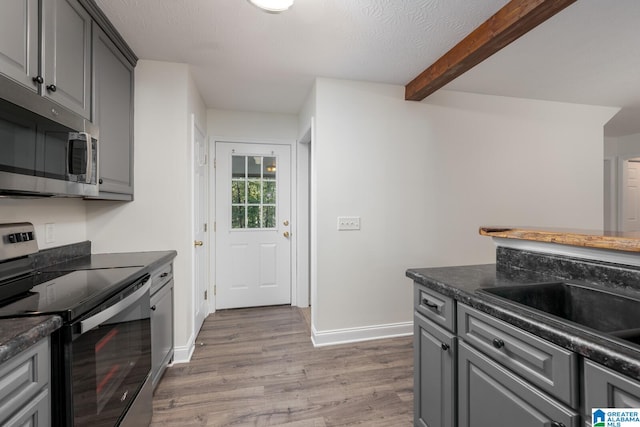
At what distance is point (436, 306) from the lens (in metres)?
1.37

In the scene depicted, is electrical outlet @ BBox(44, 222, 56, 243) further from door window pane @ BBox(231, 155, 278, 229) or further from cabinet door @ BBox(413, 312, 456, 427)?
cabinet door @ BBox(413, 312, 456, 427)

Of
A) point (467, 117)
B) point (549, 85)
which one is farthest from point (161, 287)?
point (549, 85)

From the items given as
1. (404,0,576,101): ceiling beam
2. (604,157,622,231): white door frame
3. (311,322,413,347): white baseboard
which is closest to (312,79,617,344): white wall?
(311,322,413,347): white baseboard

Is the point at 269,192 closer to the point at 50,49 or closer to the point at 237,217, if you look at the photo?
the point at 237,217

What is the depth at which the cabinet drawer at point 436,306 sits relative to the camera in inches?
50.1

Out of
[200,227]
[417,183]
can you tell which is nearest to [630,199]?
[417,183]

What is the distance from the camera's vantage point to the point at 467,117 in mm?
3010

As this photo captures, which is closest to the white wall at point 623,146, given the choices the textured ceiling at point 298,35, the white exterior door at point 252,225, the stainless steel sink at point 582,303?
the textured ceiling at point 298,35

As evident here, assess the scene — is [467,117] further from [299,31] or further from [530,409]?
[530,409]

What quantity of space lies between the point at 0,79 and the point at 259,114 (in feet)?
8.99

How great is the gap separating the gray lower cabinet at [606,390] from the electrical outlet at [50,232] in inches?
104

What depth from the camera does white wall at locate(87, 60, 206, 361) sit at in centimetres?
224

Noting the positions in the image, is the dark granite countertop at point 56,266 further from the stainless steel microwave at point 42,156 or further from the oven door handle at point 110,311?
the stainless steel microwave at point 42,156

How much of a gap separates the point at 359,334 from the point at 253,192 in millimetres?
2066
